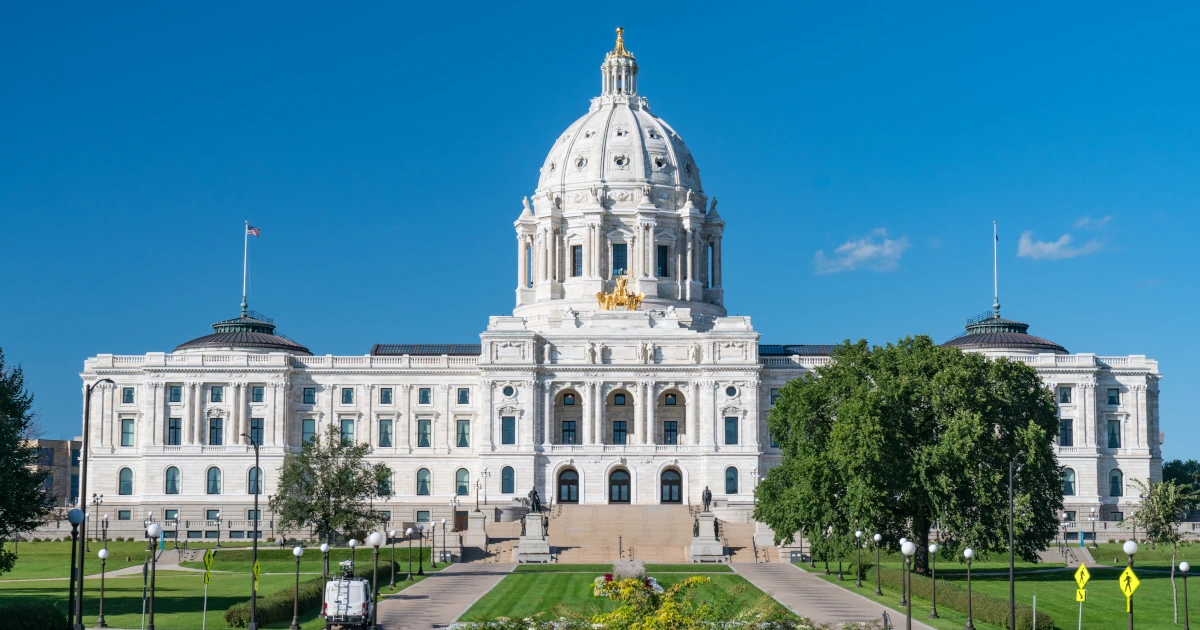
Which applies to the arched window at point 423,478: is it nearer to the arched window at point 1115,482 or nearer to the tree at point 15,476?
the arched window at point 1115,482

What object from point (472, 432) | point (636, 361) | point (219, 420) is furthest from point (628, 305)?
point (219, 420)

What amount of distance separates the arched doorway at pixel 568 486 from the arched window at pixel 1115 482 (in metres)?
43.4

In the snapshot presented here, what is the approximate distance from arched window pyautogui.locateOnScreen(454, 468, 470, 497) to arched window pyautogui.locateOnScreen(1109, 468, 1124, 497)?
52.3 m

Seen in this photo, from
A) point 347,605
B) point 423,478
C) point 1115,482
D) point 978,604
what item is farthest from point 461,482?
point 347,605

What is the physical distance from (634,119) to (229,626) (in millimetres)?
96206

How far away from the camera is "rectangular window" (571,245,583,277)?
474 feet

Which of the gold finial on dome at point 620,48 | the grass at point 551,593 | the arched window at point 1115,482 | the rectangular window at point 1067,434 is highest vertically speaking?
the gold finial on dome at point 620,48

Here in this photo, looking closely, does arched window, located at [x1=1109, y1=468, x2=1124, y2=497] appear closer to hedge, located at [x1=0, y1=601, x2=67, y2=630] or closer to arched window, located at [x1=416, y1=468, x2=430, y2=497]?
arched window, located at [x1=416, y1=468, x2=430, y2=497]

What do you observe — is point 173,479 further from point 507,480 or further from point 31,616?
point 31,616

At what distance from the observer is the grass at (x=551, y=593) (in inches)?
2518

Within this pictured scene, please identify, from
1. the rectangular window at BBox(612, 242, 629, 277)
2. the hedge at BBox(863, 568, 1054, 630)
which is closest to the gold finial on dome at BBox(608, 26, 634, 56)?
the rectangular window at BBox(612, 242, 629, 277)

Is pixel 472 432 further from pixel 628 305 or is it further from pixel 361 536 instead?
pixel 361 536

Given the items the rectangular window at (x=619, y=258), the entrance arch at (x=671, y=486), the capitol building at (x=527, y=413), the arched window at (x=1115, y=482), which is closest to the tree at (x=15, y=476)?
the capitol building at (x=527, y=413)

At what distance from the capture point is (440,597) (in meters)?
72.6
